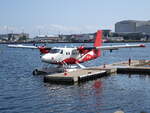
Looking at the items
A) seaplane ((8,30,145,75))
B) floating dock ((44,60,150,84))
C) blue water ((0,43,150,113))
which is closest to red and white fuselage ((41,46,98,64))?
seaplane ((8,30,145,75))

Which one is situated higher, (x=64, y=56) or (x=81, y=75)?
(x=64, y=56)

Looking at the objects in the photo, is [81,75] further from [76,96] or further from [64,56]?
[76,96]

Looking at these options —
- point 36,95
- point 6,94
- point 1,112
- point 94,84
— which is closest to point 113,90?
point 94,84

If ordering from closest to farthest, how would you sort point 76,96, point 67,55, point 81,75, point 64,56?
1. point 76,96
2. point 81,75
3. point 64,56
4. point 67,55

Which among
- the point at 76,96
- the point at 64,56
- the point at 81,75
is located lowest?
the point at 76,96

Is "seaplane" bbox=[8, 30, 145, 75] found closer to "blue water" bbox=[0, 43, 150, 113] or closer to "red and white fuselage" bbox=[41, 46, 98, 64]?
"red and white fuselage" bbox=[41, 46, 98, 64]

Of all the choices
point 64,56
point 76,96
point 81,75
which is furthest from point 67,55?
point 76,96

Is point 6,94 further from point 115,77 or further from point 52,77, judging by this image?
point 115,77

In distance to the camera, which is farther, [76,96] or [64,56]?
[64,56]

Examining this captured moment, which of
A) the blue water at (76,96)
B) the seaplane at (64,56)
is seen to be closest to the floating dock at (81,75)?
the blue water at (76,96)

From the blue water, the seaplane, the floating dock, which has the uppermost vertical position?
the seaplane

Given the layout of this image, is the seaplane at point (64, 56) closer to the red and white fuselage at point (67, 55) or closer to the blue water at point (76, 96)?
the red and white fuselage at point (67, 55)

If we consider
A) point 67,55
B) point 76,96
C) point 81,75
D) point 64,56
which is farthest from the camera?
point 67,55

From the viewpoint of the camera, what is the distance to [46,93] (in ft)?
86.3
